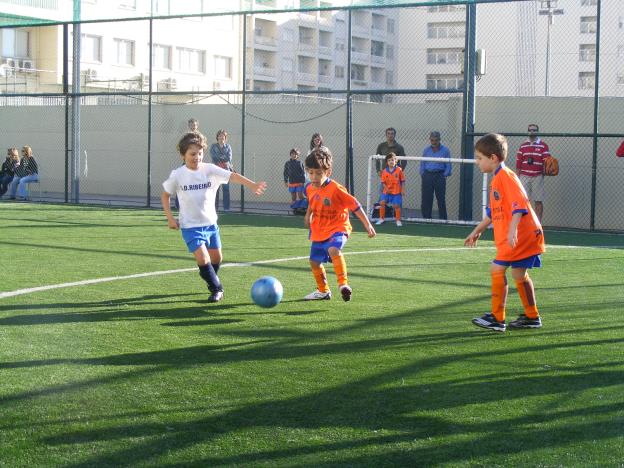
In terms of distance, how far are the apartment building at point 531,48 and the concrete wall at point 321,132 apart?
2.29 meters

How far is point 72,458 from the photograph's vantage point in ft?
13.0

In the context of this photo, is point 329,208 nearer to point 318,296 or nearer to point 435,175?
point 318,296

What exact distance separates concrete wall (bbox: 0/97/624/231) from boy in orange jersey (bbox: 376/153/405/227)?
7.15 ft

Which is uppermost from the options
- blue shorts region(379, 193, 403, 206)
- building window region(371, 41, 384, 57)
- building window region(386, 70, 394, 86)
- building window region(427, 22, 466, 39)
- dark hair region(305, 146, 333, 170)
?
building window region(427, 22, 466, 39)

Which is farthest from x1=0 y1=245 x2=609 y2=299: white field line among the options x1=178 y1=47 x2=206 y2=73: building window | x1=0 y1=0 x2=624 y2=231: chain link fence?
x1=178 y1=47 x2=206 y2=73: building window

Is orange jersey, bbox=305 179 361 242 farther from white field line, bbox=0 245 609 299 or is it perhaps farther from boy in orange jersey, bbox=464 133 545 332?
white field line, bbox=0 245 609 299

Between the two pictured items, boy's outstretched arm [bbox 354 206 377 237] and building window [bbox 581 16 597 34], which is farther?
building window [bbox 581 16 597 34]

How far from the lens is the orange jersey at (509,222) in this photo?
22.4 feet

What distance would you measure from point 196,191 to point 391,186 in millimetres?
9571

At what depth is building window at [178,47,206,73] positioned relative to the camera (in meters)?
56.6

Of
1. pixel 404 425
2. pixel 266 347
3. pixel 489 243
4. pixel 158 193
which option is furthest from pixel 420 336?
pixel 158 193

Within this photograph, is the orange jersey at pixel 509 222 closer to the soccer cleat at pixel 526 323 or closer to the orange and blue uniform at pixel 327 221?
the soccer cleat at pixel 526 323

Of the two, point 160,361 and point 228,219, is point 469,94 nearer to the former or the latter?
point 228,219

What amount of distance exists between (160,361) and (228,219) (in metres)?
12.3
